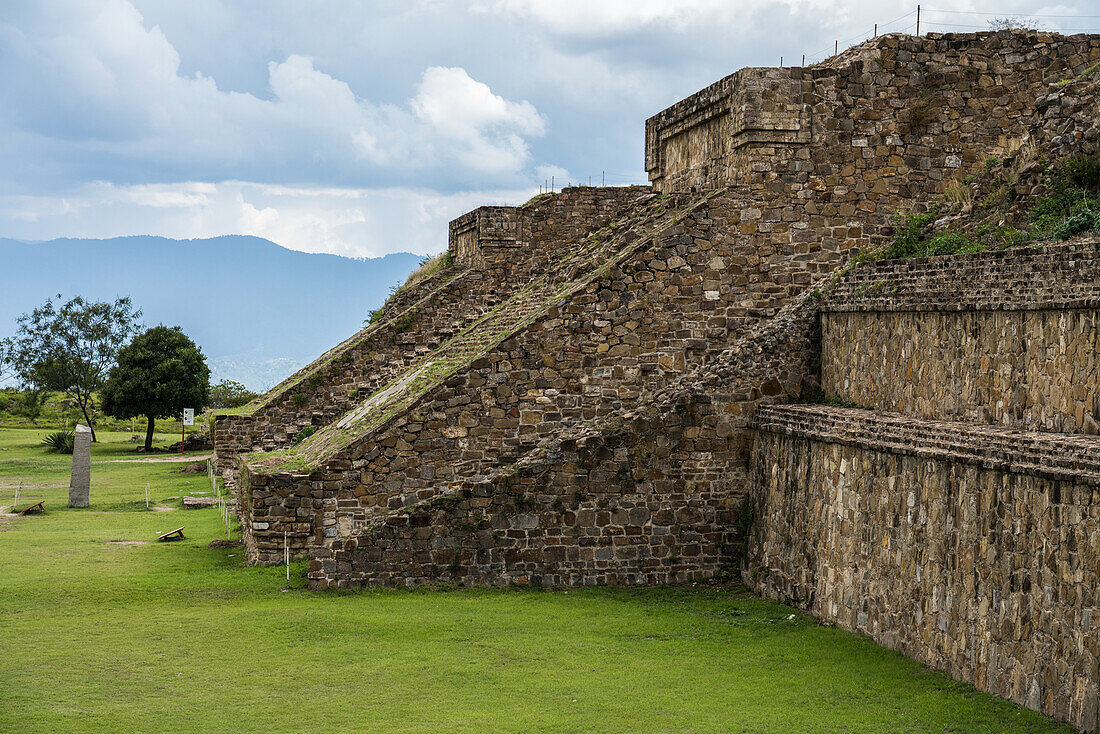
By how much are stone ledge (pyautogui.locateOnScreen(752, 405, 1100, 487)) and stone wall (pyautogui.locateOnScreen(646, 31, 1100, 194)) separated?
13.4ft

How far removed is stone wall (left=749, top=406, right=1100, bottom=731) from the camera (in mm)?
8391

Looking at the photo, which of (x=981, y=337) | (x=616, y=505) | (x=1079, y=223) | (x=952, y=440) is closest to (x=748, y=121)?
(x=1079, y=223)

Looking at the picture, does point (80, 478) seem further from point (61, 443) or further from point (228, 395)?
point (228, 395)

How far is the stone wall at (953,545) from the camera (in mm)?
8391

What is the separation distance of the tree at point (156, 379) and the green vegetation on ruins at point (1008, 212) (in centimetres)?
3083

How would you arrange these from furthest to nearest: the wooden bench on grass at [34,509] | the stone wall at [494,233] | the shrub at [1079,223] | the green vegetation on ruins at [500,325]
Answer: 1. the stone wall at [494,233]
2. the wooden bench on grass at [34,509]
3. the green vegetation on ruins at [500,325]
4. the shrub at [1079,223]

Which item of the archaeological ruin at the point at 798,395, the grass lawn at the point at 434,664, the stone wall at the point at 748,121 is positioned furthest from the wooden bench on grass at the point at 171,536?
the stone wall at the point at 748,121

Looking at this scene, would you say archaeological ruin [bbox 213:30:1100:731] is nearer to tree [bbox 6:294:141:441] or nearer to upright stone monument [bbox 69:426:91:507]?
upright stone monument [bbox 69:426:91:507]

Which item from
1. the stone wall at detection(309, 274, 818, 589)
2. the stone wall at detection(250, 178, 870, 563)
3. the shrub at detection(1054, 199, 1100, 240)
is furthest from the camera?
the stone wall at detection(250, 178, 870, 563)

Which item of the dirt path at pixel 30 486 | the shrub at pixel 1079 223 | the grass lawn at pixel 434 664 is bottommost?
the grass lawn at pixel 434 664

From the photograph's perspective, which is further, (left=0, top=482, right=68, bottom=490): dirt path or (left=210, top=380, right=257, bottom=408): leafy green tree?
(left=210, top=380, right=257, bottom=408): leafy green tree

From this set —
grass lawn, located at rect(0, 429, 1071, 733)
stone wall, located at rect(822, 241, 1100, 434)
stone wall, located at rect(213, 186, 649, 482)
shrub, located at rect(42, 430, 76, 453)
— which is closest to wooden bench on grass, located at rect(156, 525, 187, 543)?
grass lawn, located at rect(0, 429, 1071, 733)

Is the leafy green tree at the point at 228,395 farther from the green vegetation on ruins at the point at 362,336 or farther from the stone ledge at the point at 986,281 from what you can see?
the stone ledge at the point at 986,281

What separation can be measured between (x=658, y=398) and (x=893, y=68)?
582 cm
